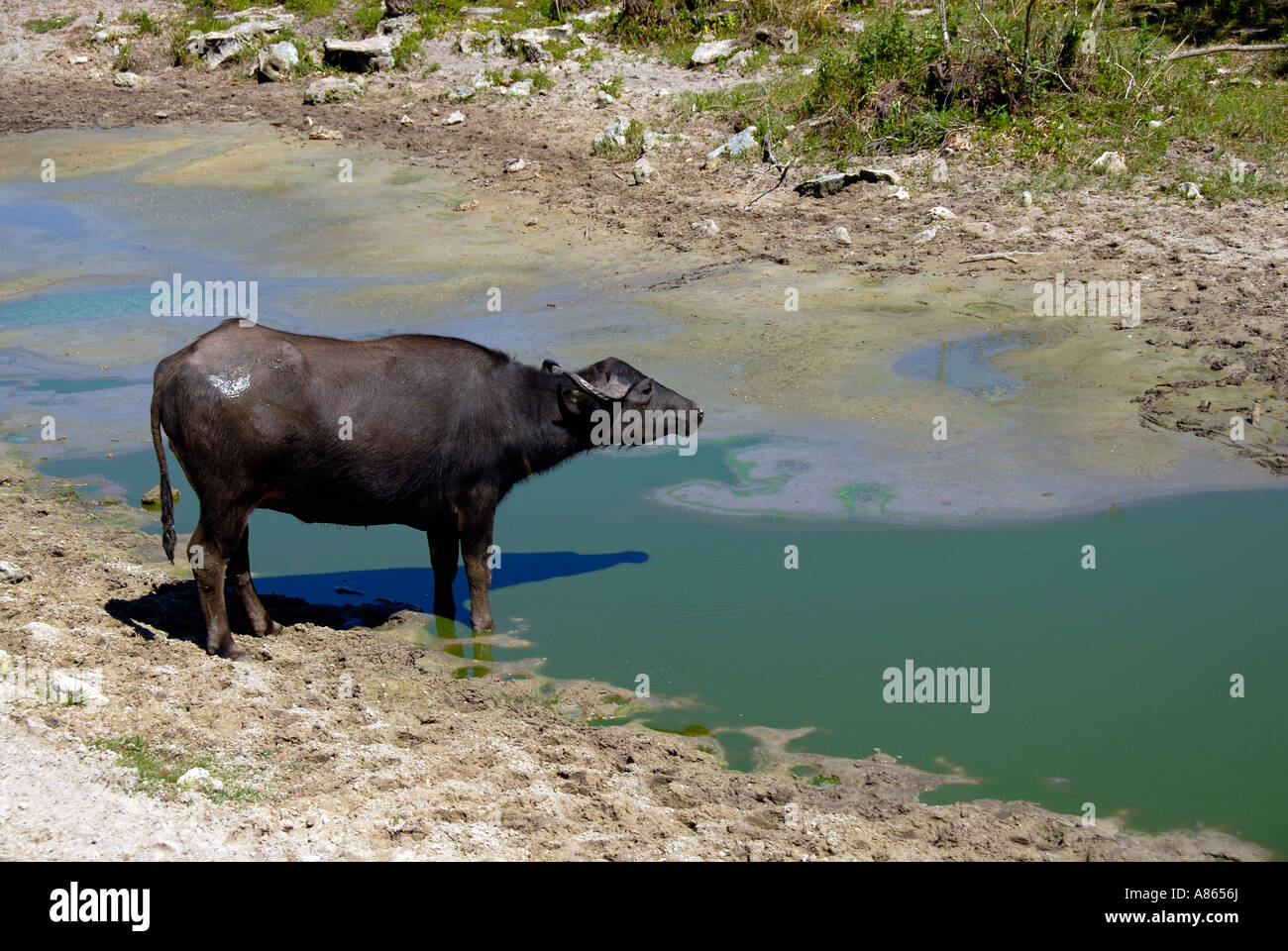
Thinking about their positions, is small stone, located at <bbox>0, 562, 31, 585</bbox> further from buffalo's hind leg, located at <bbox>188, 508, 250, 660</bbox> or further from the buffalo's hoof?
the buffalo's hoof

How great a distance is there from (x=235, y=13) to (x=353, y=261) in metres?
14.4

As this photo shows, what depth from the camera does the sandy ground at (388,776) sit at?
4.80 metres

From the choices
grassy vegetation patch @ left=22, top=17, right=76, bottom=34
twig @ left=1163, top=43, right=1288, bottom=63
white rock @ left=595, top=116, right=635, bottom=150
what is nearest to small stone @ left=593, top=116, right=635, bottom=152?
white rock @ left=595, top=116, right=635, bottom=150

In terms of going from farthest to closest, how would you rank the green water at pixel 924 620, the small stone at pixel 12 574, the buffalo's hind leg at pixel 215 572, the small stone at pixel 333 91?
1. the small stone at pixel 333 91
2. the small stone at pixel 12 574
3. the buffalo's hind leg at pixel 215 572
4. the green water at pixel 924 620

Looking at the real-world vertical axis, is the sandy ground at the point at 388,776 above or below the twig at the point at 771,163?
below

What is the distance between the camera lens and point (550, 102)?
19500 millimetres

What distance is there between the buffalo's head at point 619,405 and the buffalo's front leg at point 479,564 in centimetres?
84

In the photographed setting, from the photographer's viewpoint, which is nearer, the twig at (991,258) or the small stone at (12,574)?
the small stone at (12,574)

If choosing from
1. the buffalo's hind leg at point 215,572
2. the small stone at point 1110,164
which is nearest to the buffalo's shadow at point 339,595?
the buffalo's hind leg at point 215,572

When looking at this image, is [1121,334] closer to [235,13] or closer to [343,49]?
[343,49]

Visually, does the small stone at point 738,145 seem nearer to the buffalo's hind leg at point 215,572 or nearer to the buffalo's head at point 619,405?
the buffalo's head at point 619,405

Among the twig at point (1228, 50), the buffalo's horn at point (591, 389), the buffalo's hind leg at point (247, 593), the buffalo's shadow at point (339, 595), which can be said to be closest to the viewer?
the buffalo's hind leg at point (247, 593)

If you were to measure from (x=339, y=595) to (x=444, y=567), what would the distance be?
77 cm
